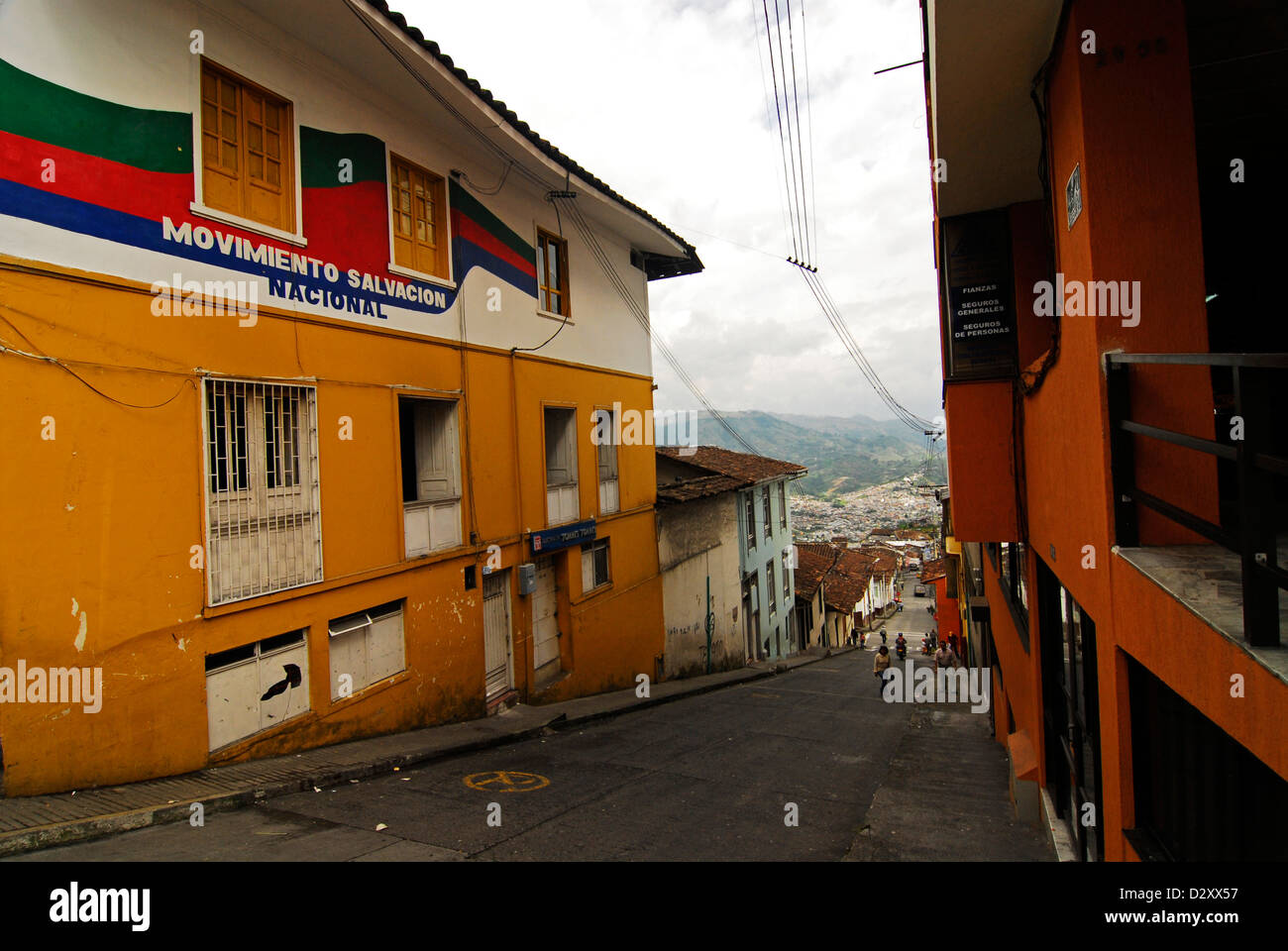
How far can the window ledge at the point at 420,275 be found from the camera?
9.19 meters

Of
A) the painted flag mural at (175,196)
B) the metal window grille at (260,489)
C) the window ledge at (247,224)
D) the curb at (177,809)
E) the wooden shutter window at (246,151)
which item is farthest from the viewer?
the wooden shutter window at (246,151)

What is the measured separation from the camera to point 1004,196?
7.04m

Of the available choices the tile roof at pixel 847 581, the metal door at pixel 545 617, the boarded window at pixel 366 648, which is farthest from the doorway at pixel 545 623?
the tile roof at pixel 847 581

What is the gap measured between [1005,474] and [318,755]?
760cm

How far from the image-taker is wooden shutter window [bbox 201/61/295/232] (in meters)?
7.10

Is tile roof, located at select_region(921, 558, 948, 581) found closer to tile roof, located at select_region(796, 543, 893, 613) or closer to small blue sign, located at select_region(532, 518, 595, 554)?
tile roof, located at select_region(796, 543, 893, 613)

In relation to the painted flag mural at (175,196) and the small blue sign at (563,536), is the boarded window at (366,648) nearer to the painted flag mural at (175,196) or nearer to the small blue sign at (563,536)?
the small blue sign at (563,536)

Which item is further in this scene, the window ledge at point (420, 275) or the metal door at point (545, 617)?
the metal door at point (545, 617)

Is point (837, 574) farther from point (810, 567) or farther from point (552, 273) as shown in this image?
point (552, 273)

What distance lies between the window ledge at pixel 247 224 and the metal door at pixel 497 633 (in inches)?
216

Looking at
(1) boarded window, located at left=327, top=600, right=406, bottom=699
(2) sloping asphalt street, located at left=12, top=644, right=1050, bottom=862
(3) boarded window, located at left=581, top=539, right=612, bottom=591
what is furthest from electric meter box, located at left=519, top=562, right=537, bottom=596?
(1) boarded window, located at left=327, top=600, right=406, bottom=699

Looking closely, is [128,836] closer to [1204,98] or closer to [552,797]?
[552,797]

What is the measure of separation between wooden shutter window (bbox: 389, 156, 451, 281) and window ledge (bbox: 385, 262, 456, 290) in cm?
8

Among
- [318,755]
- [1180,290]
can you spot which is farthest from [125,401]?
[1180,290]
